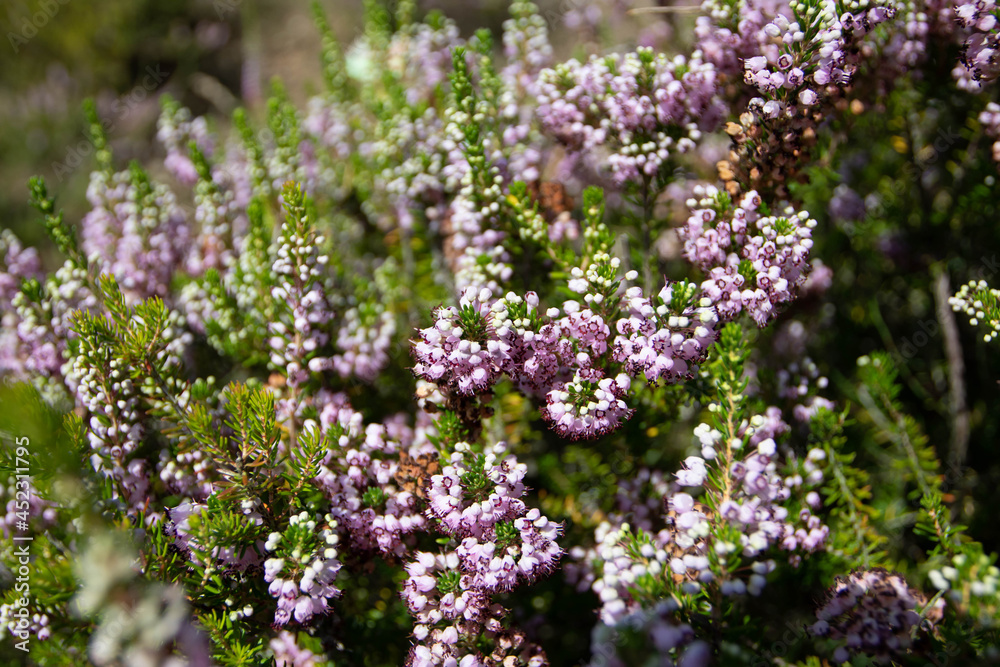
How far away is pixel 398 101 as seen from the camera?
3.89m

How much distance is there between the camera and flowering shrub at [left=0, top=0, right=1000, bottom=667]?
7.35 ft

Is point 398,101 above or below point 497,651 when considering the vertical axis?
above

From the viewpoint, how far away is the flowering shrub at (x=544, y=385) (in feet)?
7.35

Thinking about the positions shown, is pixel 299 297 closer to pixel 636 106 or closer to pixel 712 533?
pixel 636 106

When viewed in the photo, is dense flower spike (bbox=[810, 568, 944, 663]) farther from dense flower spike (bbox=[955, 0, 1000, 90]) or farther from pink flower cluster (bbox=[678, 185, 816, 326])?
dense flower spike (bbox=[955, 0, 1000, 90])

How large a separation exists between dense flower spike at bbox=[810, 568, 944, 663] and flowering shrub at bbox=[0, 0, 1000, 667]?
0.02 meters

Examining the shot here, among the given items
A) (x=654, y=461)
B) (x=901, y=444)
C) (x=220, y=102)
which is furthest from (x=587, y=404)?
(x=220, y=102)

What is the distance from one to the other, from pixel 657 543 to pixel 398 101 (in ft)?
10.2

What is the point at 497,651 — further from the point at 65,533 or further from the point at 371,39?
the point at 371,39

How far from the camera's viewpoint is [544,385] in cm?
242

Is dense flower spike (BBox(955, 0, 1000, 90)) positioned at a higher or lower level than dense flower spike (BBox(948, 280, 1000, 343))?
higher

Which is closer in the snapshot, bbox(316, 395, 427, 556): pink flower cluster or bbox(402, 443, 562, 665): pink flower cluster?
bbox(402, 443, 562, 665): pink flower cluster

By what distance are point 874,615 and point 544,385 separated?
1.60 meters

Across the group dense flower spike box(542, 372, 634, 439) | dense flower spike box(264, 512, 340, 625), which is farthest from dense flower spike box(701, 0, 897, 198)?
dense flower spike box(264, 512, 340, 625)
